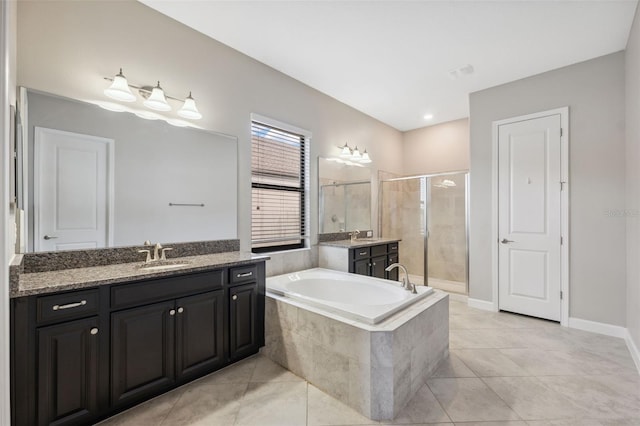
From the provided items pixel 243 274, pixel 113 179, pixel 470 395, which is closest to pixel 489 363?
pixel 470 395

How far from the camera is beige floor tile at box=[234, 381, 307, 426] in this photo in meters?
1.59

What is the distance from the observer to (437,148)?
15.7 feet

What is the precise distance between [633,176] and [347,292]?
263 centimetres

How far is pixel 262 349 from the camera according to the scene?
Result: 92.4 inches

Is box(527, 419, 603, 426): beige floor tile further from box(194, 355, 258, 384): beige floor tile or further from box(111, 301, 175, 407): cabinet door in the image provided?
box(111, 301, 175, 407): cabinet door

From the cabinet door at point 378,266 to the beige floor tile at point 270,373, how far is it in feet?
5.85

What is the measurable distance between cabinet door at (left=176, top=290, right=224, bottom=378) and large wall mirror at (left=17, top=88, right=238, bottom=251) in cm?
63

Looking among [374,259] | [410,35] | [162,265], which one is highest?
[410,35]

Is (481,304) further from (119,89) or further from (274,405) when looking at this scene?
(119,89)

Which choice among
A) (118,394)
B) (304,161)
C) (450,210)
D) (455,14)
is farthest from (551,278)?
(118,394)

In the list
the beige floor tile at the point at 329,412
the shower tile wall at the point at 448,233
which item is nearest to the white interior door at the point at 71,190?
the beige floor tile at the point at 329,412

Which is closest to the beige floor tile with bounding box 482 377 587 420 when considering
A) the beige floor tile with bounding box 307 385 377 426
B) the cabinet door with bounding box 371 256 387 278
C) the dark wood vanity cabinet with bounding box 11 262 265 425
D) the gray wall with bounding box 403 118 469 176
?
the beige floor tile with bounding box 307 385 377 426

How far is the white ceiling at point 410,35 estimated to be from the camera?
2.12 meters

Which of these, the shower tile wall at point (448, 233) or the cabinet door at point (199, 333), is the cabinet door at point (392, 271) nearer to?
the shower tile wall at point (448, 233)
